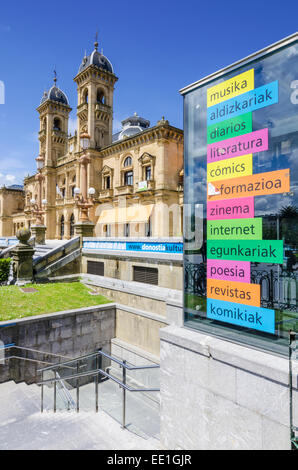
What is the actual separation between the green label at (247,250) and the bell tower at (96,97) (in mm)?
29987

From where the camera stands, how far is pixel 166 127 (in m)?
24.9

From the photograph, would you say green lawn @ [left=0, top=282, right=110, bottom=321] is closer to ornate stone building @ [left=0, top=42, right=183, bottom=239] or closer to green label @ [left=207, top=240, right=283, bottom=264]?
ornate stone building @ [left=0, top=42, right=183, bottom=239]

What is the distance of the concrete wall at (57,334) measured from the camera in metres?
9.36

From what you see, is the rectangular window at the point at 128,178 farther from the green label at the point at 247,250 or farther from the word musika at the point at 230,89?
the green label at the point at 247,250

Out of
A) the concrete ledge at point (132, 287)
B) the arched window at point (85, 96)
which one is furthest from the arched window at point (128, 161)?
the concrete ledge at point (132, 287)

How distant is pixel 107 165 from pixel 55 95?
1926cm

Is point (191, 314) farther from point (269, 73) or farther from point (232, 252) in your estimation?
point (269, 73)

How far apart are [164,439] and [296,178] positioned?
4383 mm

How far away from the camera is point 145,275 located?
12305 millimetres

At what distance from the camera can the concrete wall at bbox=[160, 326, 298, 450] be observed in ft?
10.5

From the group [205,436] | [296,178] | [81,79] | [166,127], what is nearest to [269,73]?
[296,178]

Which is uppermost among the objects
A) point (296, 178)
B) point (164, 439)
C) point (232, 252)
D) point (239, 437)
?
point (296, 178)

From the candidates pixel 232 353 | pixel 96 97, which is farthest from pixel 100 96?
pixel 232 353

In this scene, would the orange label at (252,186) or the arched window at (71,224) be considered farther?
the arched window at (71,224)
